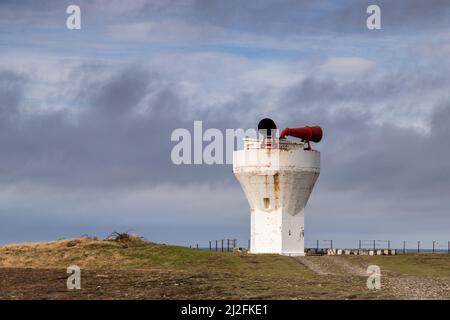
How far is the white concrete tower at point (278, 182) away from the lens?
64625 mm

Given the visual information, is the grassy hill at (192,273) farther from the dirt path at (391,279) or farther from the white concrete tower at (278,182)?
the white concrete tower at (278,182)

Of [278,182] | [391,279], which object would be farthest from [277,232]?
[391,279]

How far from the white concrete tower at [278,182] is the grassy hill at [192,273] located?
11.7 feet

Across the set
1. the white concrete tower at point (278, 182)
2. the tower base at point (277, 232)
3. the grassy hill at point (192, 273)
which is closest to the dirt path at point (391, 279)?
the grassy hill at point (192, 273)

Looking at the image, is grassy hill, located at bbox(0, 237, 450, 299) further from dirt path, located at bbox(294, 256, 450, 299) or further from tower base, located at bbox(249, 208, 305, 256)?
tower base, located at bbox(249, 208, 305, 256)

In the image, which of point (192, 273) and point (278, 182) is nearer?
point (192, 273)

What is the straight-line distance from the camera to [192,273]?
49688 millimetres

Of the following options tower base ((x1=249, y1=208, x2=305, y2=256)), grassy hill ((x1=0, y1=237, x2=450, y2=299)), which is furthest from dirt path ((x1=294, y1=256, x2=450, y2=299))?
tower base ((x1=249, y1=208, x2=305, y2=256))

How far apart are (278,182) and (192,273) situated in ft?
55.5

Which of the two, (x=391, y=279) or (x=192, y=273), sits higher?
(x=192, y=273)

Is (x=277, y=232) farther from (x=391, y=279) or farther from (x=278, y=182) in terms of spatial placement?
(x=391, y=279)

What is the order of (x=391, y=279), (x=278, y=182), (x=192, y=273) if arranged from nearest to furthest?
(x=192, y=273) < (x=391, y=279) < (x=278, y=182)
